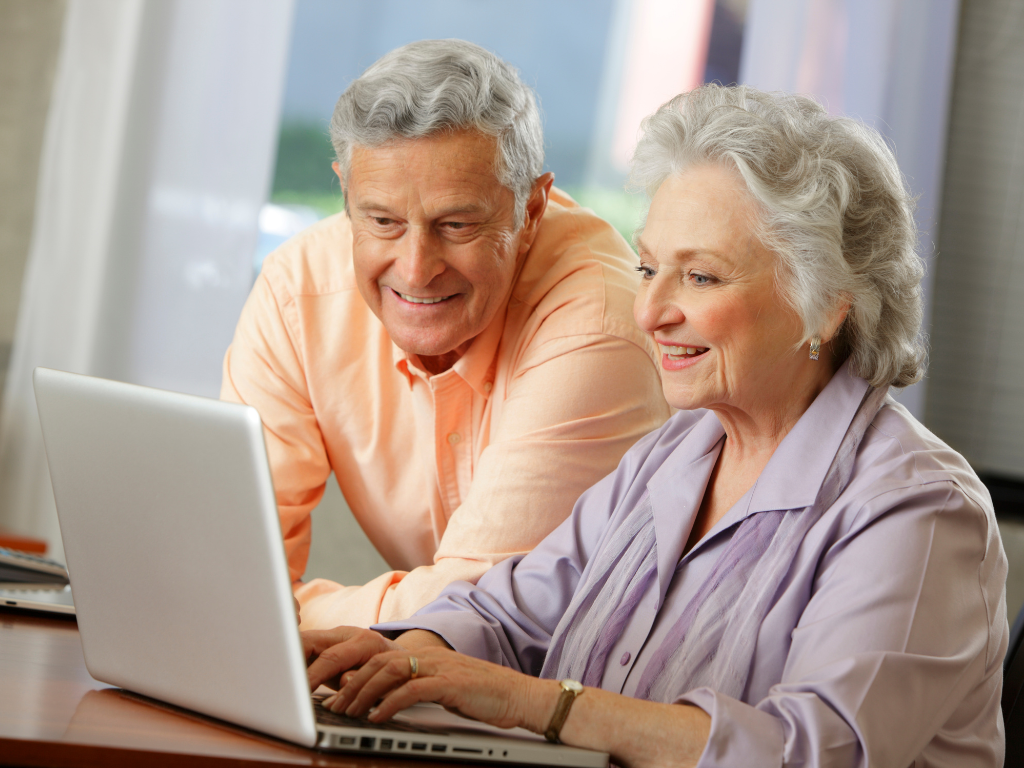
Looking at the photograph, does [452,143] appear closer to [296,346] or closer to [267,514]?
[296,346]

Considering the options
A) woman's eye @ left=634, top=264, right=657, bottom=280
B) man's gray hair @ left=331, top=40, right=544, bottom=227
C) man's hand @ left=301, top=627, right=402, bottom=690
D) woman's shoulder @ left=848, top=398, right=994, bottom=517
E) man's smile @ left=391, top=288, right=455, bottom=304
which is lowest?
man's hand @ left=301, top=627, right=402, bottom=690

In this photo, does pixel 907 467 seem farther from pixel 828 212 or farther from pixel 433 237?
pixel 433 237

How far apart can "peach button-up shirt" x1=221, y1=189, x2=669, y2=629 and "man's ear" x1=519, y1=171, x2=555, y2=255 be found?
0.05 meters

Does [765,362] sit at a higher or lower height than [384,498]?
higher

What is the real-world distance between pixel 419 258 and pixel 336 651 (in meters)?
0.69

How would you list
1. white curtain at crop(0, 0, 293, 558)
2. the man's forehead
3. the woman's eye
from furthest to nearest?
white curtain at crop(0, 0, 293, 558) < the man's forehead < the woman's eye

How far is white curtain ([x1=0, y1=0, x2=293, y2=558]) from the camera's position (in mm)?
2898

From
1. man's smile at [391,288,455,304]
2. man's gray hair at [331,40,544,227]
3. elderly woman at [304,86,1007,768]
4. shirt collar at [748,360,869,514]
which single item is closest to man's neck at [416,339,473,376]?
man's smile at [391,288,455,304]

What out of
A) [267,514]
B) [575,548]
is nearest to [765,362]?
[575,548]

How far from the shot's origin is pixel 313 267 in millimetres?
1850

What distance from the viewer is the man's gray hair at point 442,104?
1.55 meters

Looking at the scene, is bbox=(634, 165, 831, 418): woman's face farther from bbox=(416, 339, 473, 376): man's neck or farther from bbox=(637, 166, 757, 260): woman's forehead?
bbox=(416, 339, 473, 376): man's neck

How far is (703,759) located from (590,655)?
0.35 m

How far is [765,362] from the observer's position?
4.08 ft
